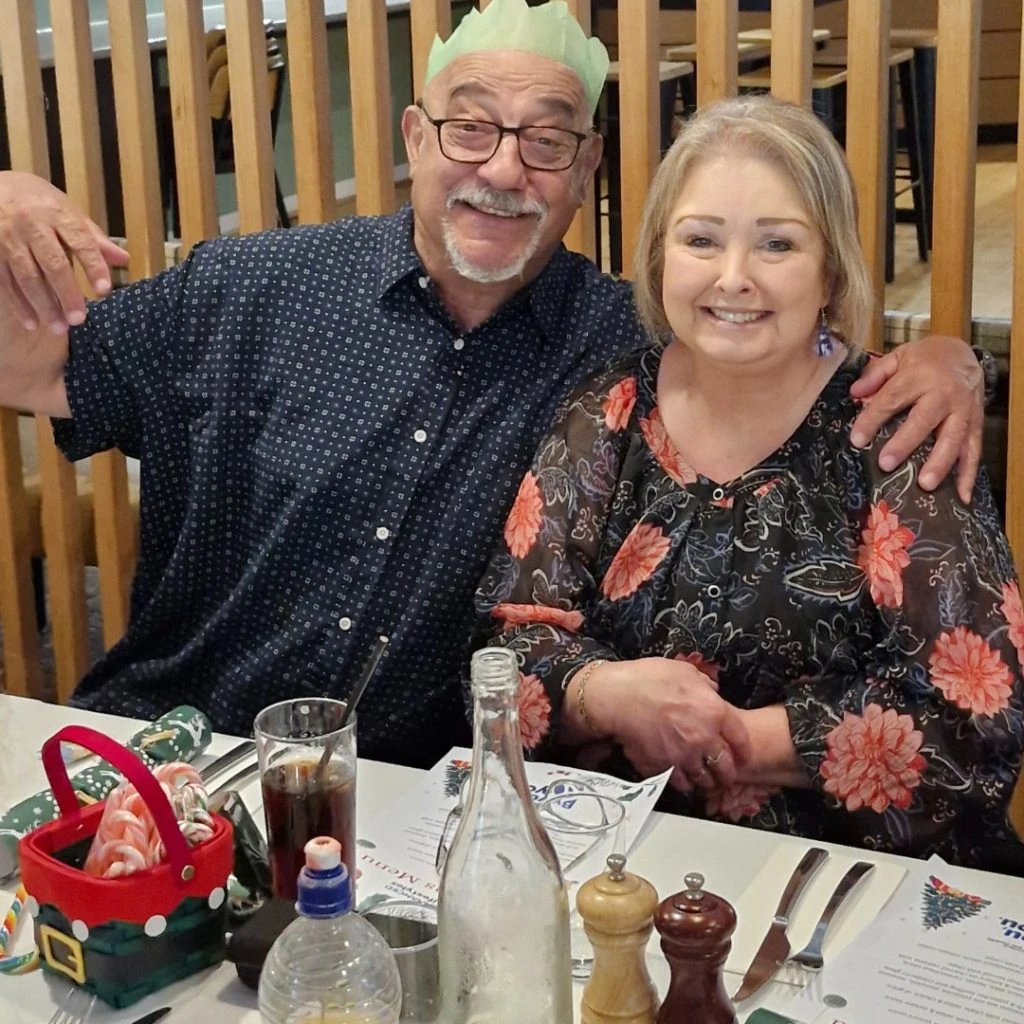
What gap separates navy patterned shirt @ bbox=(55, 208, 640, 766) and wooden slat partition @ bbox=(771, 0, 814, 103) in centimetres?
38

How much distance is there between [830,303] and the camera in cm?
176

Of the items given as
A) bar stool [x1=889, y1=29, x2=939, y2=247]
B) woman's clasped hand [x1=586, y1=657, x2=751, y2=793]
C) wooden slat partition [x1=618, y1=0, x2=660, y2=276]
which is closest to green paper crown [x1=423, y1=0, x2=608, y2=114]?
wooden slat partition [x1=618, y1=0, x2=660, y2=276]

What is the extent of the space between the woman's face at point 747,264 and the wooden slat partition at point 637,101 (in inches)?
19.3

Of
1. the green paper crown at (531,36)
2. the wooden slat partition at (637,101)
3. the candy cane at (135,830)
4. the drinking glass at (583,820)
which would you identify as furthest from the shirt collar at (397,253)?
the candy cane at (135,830)

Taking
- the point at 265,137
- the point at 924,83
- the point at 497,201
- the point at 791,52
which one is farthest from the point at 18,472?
the point at 924,83

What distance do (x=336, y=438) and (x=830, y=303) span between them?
74cm

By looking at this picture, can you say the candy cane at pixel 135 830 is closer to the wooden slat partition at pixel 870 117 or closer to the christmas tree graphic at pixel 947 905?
the christmas tree graphic at pixel 947 905

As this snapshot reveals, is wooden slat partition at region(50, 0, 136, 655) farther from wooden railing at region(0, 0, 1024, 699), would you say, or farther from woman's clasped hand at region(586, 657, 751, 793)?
woman's clasped hand at region(586, 657, 751, 793)

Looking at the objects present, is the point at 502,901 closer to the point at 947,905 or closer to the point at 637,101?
the point at 947,905

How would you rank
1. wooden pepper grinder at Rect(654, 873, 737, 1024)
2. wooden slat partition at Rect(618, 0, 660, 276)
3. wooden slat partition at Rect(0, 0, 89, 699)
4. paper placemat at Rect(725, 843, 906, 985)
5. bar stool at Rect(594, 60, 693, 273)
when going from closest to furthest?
wooden pepper grinder at Rect(654, 873, 737, 1024)
paper placemat at Rect(725, 843, 906, 985)
wooden slat partition at Rect(618, 0, 660, 276)
wooden slat partition at Rect(0, 0, 89, 699)
bar stool at Rect(594, 60, 693, 273)

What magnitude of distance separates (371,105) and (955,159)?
3.28ft

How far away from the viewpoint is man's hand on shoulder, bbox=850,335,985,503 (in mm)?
1678

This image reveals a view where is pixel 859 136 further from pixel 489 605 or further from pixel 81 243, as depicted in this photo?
pixel 81 243

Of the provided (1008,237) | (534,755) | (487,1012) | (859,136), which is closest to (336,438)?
(534,755)
